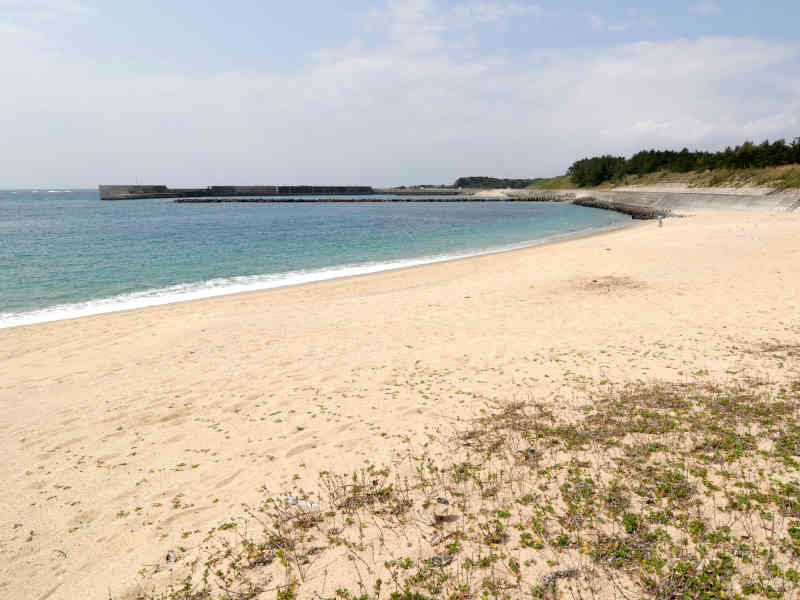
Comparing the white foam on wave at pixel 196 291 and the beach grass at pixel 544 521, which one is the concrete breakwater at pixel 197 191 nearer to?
the white foam on wave at pixel 196 291

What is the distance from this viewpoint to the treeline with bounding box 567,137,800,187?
71.0 m

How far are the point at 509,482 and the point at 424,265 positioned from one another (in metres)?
21.9

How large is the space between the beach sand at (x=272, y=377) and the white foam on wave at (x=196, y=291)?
192 centimetres

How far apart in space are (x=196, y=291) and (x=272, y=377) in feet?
44.8

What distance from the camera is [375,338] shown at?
40.3 ft

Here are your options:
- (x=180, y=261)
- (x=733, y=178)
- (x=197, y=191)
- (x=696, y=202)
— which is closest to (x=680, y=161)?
(x=733, y=178)

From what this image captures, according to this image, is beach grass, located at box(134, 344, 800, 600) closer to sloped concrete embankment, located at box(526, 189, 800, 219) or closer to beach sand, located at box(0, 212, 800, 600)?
beach sand, located at box(0, 212, 800, 600)

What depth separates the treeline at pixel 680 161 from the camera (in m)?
71.0

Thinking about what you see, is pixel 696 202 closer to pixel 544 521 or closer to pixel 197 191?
pixel 544 521

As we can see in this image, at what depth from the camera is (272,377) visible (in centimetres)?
969

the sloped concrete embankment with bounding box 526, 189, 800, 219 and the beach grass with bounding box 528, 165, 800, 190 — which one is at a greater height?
the beach grass with bounding box 528, 165, 800, 190

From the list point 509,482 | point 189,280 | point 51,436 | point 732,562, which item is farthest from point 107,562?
point 189,280

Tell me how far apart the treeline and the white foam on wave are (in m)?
71.3

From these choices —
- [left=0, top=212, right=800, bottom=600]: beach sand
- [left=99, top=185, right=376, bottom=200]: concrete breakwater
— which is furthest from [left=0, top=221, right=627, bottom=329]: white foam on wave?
[left=99, top=185, right=376, bottom=200]: concrete breakwater
